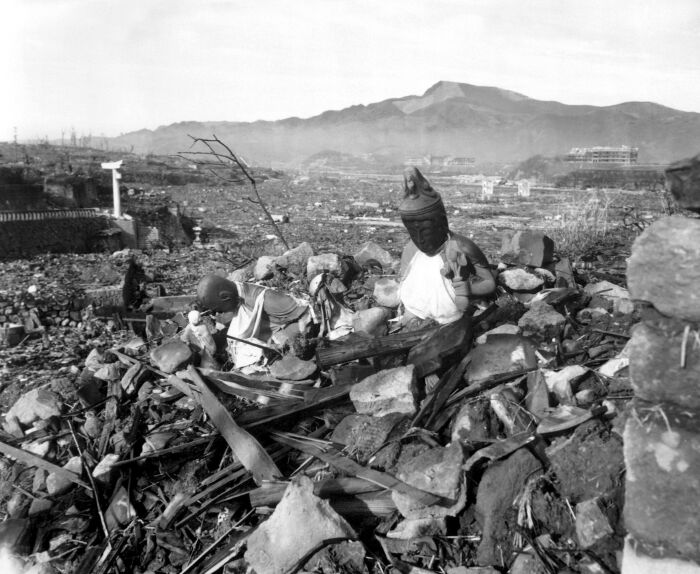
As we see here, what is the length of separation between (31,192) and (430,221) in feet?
61.2

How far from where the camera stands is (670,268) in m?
1.90

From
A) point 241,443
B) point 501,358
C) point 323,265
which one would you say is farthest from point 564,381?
point 323,265

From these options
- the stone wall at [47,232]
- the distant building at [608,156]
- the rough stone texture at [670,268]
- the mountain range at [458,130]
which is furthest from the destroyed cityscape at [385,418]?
the mountain range at [458,130]

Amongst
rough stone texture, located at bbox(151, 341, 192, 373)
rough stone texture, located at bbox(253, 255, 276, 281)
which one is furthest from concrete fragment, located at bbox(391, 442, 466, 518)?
rough stone texture, located at bbox(253, 255, 276, 281)

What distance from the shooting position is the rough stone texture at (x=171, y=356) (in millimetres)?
4820

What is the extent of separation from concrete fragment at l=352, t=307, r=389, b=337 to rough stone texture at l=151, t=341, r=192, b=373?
52.7 inches

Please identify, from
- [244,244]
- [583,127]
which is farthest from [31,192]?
[583,127]

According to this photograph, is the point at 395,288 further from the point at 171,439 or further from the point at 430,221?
the point at 171,439

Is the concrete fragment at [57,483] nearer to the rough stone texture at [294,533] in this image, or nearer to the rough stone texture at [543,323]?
the rough stone texture at [294,533]

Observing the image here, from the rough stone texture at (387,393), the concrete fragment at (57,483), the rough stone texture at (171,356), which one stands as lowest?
the concrete fragment at (57,483)

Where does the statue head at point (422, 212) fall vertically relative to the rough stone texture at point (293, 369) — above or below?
above

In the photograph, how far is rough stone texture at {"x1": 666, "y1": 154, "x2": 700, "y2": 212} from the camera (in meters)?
1.84

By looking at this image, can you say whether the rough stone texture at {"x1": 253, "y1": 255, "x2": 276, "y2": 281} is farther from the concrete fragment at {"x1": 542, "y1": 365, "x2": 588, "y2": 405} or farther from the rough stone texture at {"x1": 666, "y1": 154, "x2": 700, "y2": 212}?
the rough stone texture at {"x1": 666, "y1": 154, "x2": 700, "y2": 212}

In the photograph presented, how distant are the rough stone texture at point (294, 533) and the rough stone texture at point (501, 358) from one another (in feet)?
4.20
